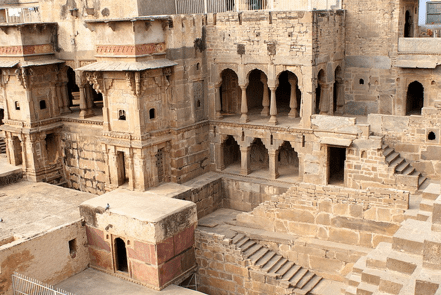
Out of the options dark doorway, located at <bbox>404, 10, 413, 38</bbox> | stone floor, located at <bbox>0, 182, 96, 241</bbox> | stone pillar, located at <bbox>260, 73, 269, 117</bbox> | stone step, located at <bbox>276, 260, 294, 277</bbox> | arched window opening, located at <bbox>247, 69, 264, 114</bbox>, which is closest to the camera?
stone step, located at <bbox>276, 260, 294, 277</bbox>

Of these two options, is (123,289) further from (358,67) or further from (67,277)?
(358,67)

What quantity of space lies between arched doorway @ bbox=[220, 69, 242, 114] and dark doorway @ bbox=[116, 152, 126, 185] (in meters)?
4.92

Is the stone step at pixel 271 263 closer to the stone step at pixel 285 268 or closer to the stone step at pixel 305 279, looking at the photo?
the stone step at pixel 285 268

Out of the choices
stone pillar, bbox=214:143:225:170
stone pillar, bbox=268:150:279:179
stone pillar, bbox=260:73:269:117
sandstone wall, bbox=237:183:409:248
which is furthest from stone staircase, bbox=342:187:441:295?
stone pillar, bbox=260:73:269:117

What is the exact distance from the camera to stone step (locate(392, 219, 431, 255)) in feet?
33.9

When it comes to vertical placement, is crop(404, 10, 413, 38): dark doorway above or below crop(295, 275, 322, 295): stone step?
above

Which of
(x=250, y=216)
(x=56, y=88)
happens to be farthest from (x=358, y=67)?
(x=56, y=88)

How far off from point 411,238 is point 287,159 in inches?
405

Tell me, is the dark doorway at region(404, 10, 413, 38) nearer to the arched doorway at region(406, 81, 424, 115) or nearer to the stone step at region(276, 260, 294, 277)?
the arched doorway at region(406, 81, 424, 115)

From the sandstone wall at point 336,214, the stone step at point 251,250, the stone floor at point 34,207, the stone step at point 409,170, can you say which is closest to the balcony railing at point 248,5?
the stone step at point 409,170

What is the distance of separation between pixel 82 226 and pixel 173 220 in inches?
122

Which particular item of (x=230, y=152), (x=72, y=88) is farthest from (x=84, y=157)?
(x=72, y=88)

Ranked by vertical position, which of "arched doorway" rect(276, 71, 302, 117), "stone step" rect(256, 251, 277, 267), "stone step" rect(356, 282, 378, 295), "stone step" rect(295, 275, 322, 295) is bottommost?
"stone step" rect(295, 275, 322, 295)

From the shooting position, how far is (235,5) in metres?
21.0
